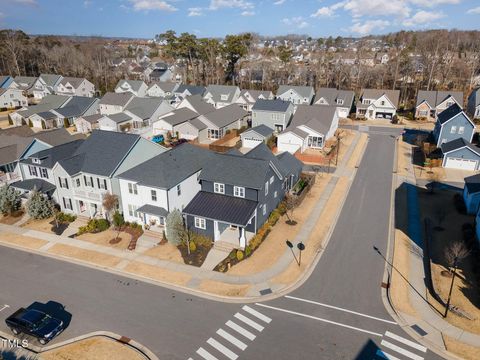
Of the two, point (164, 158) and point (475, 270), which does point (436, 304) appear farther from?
point (164, 158)

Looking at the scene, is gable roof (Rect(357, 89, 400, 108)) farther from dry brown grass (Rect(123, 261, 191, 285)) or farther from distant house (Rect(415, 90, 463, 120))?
dry brown grass (Rect(123, 261, 191, 285))

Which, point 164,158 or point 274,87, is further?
point 274,87

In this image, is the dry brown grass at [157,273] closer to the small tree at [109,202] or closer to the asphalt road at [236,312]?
the asphalt road at [236,312]

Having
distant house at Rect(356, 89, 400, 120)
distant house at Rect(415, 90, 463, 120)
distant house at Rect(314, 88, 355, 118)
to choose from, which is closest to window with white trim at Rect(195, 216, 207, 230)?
distant house at Rect(314, 88, 355, 118)

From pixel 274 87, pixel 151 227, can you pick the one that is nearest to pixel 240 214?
pixel 151 227

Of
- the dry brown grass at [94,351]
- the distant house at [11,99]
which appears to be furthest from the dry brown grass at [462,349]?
the distant house at [11,99]

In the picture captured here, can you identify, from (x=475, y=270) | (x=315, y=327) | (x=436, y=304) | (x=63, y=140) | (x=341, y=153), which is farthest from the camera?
(x=341, y=153)

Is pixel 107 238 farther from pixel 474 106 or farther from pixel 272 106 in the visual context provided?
pixel 474 106
